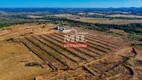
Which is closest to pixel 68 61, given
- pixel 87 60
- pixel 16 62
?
pixel 87 60

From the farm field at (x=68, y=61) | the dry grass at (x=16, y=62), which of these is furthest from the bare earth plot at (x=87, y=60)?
the dry grass at (x=16, y=62)

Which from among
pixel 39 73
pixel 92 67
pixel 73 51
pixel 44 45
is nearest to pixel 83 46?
pixel 73 51

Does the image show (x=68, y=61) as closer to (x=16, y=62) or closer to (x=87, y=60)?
(x=87, y=60)

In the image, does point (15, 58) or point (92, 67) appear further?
point (15, 58)

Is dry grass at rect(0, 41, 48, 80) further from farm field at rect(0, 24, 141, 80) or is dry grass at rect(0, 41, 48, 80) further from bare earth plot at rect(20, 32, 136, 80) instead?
bare earth plot at rect(20, 32, 136, 80)

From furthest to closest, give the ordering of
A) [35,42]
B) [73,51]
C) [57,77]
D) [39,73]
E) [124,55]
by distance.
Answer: [35,42], [73,51], [124,55], [39,73], [57,77]

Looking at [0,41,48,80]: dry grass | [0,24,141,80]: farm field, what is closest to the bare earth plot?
[0,24,141,80]: farm field

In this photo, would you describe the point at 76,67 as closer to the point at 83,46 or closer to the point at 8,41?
the point at 83,46

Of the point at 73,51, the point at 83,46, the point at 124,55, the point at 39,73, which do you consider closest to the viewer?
the point at 39,73
